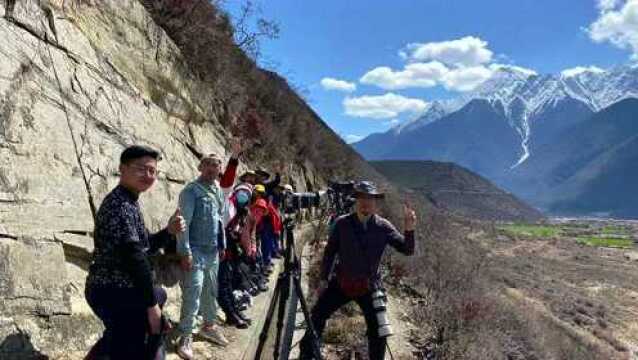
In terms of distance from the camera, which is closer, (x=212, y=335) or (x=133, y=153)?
(x=133, y=153)

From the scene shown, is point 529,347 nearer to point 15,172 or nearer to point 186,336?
point 186,336

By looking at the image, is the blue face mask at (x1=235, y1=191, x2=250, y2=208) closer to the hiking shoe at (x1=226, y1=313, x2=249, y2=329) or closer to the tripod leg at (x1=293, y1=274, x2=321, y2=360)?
the hiking shoe at (x1=226, y1=313, x2=249, y2=329)

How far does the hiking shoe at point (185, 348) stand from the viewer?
5.87 meters

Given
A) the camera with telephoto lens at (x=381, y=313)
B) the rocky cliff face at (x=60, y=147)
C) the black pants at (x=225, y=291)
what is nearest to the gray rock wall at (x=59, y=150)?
the rocky cliff face at (x=60, y=147)

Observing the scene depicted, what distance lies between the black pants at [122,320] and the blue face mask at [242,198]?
412cm

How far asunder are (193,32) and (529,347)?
9519 mm

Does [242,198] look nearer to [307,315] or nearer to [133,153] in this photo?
[307,315]

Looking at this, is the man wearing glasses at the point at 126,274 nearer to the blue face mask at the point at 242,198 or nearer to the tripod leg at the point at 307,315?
the tripod leg at the point at 307,315

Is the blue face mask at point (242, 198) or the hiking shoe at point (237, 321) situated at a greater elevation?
the blue face mask at point (242, 198)

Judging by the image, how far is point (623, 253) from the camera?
79312 mm

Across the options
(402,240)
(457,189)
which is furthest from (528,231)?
(402,240)

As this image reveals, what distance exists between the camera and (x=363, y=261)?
231 inches

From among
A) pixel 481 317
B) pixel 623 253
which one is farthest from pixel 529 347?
pixel 623 253

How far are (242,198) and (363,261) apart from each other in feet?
8.96
